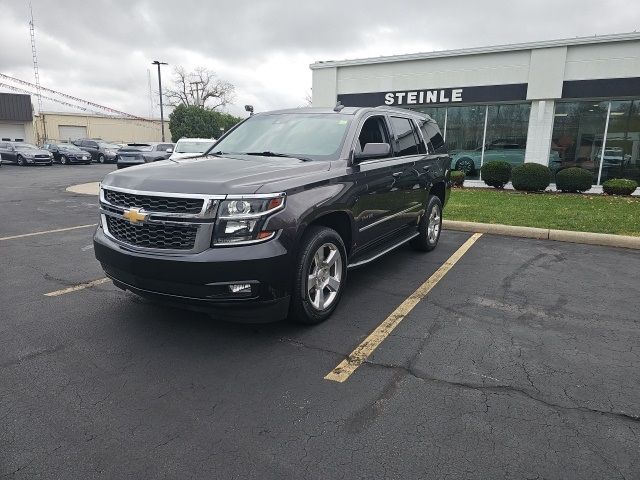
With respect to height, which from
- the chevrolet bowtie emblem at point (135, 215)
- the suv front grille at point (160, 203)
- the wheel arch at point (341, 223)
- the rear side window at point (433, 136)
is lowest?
the wheel arch at point (341, 223)

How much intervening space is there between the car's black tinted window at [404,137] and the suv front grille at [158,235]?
9.83ft

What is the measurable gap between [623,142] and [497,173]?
421cm

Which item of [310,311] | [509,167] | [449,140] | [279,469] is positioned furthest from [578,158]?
[279,469]

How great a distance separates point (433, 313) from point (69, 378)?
3.09 m

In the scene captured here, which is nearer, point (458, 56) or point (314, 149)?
point (314, 149)

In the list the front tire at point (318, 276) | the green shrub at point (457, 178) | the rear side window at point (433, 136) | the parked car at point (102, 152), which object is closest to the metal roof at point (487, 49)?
the green shrub at point (457, 178)

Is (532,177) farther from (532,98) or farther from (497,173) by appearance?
(532,98)

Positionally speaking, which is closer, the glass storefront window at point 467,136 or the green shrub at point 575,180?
the green shrub at point 575,180

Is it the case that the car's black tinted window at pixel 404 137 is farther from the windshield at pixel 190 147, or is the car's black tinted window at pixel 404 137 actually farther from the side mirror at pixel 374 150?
the windshield at pixel 190 147

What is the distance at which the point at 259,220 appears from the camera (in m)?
3.44

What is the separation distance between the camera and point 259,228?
3.44 meters

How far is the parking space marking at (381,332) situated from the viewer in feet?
10.9

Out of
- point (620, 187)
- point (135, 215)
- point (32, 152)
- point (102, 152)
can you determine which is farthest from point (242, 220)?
point (102, 152)

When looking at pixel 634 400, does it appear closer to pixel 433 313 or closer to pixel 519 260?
pixel 433 313
